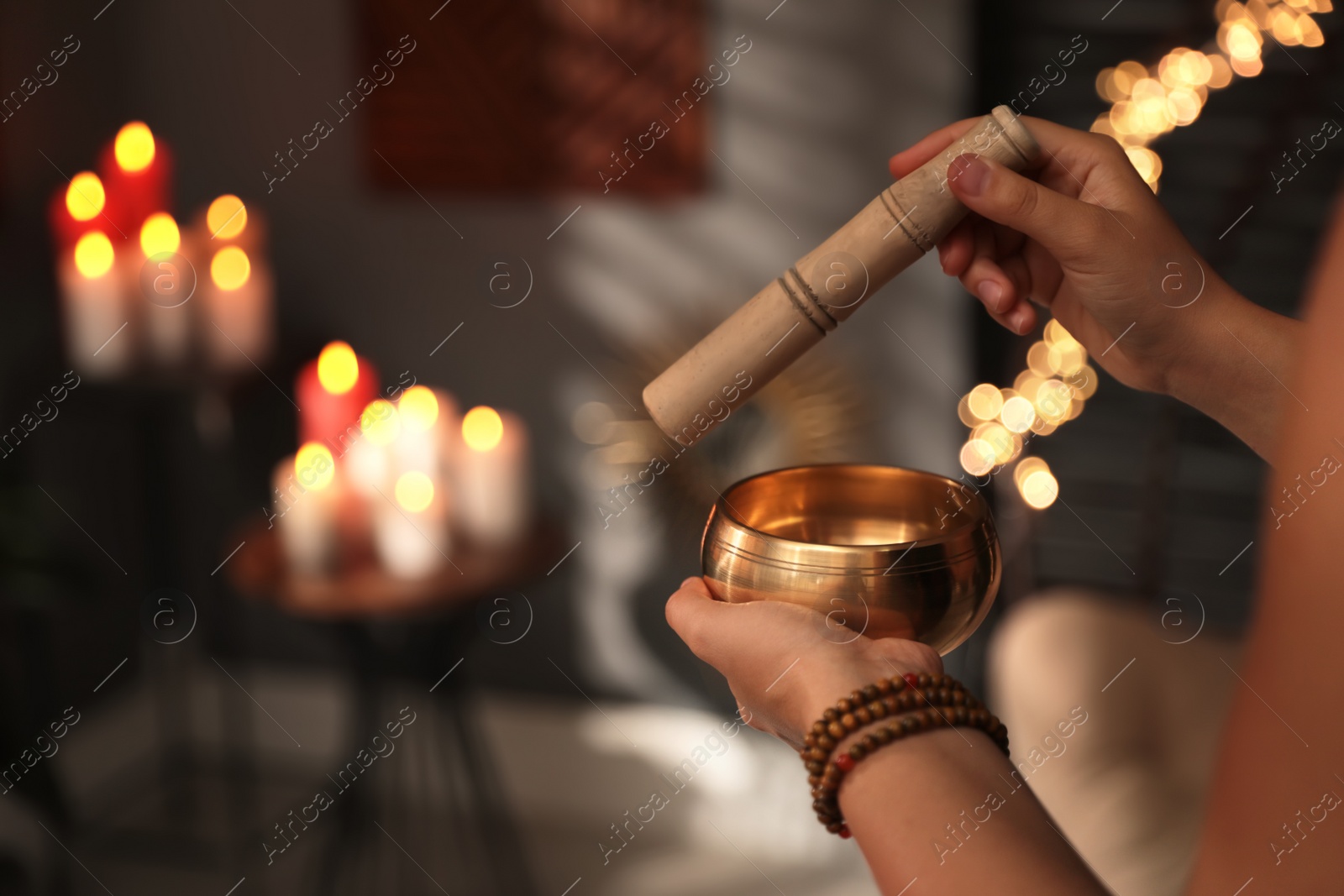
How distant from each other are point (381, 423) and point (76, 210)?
0.54 meters

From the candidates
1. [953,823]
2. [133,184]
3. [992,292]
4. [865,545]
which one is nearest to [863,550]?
[865,545]

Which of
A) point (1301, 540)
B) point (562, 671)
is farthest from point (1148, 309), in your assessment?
point (562, 671)

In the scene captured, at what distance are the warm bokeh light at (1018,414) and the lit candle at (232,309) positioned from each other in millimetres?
1118

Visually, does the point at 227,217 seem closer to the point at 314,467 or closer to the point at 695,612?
the point at 314,467

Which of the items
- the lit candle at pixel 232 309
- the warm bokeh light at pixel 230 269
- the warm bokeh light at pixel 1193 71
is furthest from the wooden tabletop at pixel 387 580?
the warm bokeh light at pixel 1193 71

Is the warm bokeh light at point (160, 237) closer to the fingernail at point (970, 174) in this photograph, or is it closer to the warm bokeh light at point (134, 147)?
the warm bokeh light at point (134, 147)

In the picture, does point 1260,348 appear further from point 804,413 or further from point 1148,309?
point 804,413

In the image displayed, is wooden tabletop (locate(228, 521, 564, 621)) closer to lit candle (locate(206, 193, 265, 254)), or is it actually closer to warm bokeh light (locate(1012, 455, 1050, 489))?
lit candle (locate(206, 193, 265, 254))

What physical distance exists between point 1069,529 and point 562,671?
93 centimetres

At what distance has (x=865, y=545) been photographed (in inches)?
22.7

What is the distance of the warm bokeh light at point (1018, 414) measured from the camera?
5.15 ft

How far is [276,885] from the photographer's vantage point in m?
1.90

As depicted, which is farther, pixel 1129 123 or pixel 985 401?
pixel 985 401

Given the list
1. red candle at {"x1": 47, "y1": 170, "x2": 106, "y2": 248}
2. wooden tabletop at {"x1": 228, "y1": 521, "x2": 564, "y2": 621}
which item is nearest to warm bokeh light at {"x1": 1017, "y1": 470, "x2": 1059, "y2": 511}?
wooden tabletop at {"x1": 228, "y1": 521, "x2": 564, "y2": 621}
